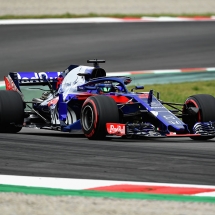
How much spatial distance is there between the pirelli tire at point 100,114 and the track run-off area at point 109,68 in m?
0.20

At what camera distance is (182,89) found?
768 inches

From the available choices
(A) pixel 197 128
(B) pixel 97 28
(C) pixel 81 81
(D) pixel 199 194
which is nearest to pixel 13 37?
(B) pixel 97 28

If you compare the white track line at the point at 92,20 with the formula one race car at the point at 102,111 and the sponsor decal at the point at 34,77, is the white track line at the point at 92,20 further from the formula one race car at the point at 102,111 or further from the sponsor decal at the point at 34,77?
the formula one race car at the point at 102,111

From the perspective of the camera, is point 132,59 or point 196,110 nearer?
point 196,110

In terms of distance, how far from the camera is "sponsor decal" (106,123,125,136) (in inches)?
457

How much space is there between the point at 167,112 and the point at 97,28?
1533 centimetres

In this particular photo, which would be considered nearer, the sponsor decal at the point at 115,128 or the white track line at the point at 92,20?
the sponsor decal at the point at 115,128

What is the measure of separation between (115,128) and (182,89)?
8133 millimetres

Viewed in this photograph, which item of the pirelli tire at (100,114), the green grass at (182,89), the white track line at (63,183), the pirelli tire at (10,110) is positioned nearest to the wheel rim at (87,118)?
the pirelli tire at (100,114)

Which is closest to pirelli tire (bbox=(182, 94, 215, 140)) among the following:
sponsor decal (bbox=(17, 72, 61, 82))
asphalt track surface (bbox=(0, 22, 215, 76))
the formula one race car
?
the formula one race car

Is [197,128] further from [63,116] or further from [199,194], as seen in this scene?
[199,194]

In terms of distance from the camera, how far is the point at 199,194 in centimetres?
749

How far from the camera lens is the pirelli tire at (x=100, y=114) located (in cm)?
1164

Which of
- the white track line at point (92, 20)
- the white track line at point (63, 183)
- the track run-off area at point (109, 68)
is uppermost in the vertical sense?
the white track line at point (92, 20)
